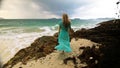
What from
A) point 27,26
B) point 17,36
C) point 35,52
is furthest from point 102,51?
point 27,26

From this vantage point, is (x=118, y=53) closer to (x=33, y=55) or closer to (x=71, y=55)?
(x=71, y=55)

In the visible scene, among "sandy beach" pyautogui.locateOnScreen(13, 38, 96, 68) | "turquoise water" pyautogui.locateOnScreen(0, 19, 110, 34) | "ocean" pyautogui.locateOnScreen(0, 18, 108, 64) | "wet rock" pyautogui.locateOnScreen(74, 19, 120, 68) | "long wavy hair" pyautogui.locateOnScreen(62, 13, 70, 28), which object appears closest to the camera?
"wet rock" pyautogui.locateOnScreen(74, 19, 120, 68)

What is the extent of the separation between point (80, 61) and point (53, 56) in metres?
1.04

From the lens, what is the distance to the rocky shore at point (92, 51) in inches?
268

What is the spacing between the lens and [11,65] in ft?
28.4

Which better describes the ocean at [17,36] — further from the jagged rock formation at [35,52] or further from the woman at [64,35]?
the jagged rock formation at [35,52]

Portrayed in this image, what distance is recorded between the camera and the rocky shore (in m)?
6.82

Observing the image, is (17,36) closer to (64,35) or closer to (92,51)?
(64,35)

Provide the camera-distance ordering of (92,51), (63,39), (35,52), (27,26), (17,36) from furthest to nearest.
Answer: (27,26) → (17,36) → (35,52) → (63,39) → (92,51)

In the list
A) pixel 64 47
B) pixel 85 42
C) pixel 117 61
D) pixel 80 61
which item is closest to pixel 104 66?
pixel 117 61

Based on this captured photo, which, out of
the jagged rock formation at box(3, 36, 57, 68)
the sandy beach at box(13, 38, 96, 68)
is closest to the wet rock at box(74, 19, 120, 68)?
the sandy beach at box(13, 38, 96, 68)

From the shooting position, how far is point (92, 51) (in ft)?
26.5

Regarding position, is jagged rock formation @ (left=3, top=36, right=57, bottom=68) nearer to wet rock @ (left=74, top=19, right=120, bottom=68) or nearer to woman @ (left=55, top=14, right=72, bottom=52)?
woman @ (left=55, top=14, right=72, bottom=52)

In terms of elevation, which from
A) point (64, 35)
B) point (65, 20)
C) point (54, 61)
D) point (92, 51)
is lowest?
point (54, 61)
